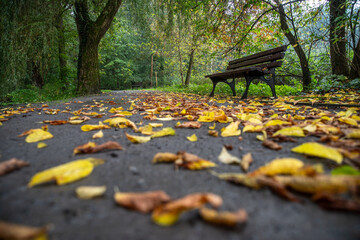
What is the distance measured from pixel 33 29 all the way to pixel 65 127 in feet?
13.3

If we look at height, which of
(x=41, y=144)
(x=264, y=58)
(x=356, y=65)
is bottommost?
(x=41, y=144)

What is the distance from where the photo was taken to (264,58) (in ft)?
14.0

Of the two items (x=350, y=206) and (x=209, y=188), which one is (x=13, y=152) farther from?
(x=350, y=206)

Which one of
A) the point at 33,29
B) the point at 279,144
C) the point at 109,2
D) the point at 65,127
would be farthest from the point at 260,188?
the point at 109,2

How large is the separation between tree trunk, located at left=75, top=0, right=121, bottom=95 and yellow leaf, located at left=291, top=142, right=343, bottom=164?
249 inches

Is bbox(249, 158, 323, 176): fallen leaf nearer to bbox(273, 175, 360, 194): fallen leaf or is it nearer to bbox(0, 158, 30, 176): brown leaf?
bbox(273, 175, 360, 194): fallen leaf

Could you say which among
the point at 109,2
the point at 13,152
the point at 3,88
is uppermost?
the point at 109,2

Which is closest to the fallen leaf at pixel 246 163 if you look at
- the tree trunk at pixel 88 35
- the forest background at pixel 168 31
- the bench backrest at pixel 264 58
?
the bench backrest at pixel 264 58

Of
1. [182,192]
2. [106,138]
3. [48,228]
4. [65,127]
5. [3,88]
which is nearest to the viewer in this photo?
[48,228]

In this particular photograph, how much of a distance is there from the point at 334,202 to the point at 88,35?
6829 mm

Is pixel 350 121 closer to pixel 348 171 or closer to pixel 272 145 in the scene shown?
pixel 272 145

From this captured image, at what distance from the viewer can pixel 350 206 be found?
20.6 inches

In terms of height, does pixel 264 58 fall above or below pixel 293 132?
above

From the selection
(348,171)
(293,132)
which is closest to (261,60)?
(293,132)
